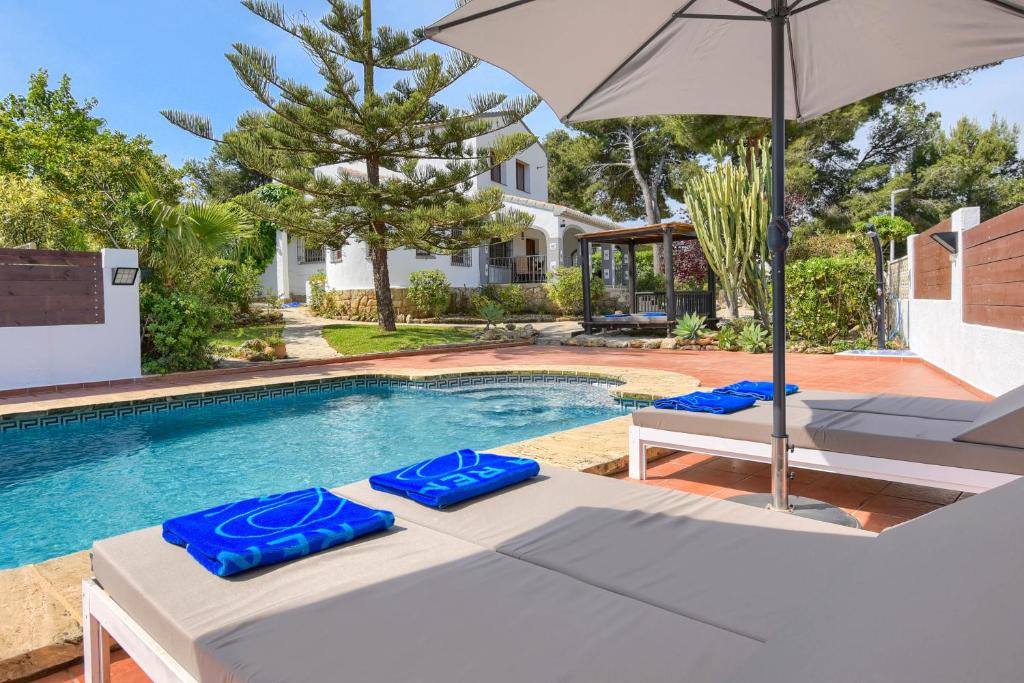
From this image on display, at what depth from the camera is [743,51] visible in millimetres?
3346

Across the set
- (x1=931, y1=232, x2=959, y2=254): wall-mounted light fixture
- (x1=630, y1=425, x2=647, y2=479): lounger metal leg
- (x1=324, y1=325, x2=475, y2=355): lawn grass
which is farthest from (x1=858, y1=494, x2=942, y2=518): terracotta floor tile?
(x1=324, y1=325, x2=475, y2=355): lawn grass

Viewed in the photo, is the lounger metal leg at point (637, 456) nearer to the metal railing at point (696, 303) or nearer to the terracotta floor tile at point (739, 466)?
the terracotta floor tile at point (739, 466)

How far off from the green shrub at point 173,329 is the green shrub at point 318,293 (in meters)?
9.20

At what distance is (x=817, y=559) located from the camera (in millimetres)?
1671

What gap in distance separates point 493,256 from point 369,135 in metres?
9.34

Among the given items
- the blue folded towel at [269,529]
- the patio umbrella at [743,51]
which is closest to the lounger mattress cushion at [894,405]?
the patio umbrella at [743,51]

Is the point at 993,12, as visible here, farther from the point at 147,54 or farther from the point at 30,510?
the point at 147,54

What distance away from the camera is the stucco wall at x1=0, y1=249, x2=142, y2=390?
7812 mm

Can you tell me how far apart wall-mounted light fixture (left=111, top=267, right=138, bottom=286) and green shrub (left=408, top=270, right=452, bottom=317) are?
374 inches

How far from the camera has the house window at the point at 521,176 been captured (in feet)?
77.3

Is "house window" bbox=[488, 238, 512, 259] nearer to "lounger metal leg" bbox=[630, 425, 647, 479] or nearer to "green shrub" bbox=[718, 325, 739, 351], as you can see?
"green shrub" bbox=[718, 325, 739, 351]

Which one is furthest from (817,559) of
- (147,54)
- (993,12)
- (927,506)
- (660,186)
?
(660,186)

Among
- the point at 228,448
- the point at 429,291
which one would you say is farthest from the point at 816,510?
the point at 429,291

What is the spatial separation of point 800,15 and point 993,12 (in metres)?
0.80
